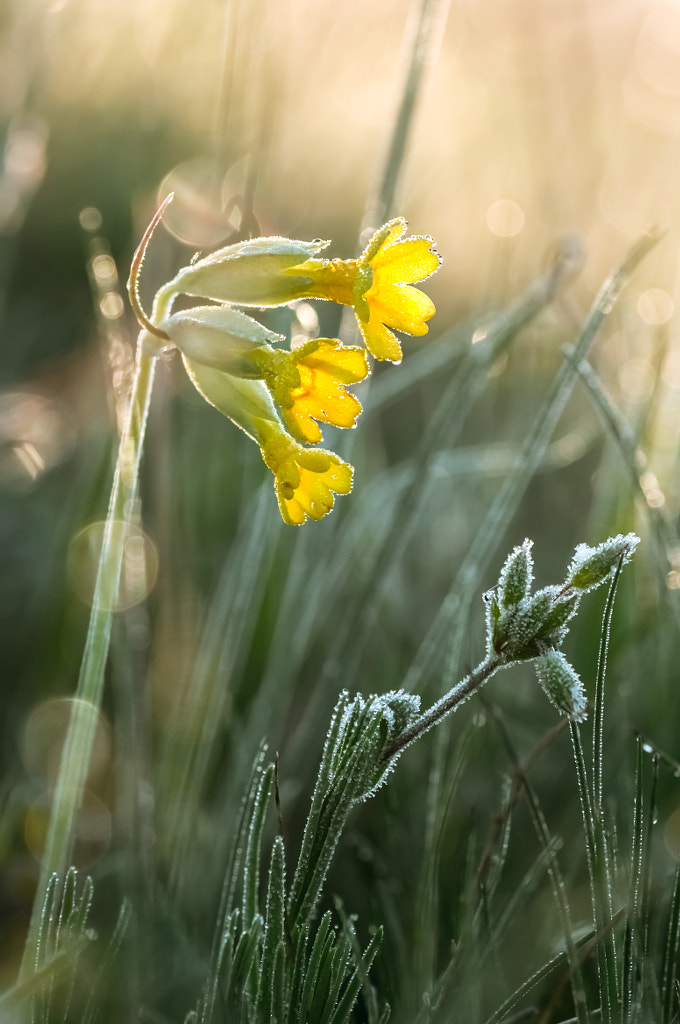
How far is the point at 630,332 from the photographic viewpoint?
2168mm

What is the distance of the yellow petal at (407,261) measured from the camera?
40.1 inches

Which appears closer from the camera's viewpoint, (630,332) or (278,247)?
(278,247)

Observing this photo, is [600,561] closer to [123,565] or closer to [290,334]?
[123,565]

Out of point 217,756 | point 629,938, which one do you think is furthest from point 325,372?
point 217,756

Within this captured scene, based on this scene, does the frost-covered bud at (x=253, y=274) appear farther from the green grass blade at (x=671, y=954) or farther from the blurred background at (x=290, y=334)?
the green grass blade at (x=671, y=954)

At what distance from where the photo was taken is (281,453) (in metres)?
1.03

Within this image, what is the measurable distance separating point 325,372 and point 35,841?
35.7 inches

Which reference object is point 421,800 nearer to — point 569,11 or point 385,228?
point 385,228

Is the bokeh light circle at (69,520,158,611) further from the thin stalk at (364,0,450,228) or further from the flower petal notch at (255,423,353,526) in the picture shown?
the thin stalk at (364,0,450,228)

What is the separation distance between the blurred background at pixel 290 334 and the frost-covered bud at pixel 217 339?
0.83 ft

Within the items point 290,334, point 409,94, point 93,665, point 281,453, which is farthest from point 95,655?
point 409,94

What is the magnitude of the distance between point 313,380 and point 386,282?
128 millimetres

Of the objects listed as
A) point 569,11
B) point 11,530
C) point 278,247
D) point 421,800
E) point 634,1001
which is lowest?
point 634,1001

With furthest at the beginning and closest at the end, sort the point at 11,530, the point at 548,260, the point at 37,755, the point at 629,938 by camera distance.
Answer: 1. the point at 548,260
2. the point at 11,530
3. the point at 37,755
4. the point at 629,938
